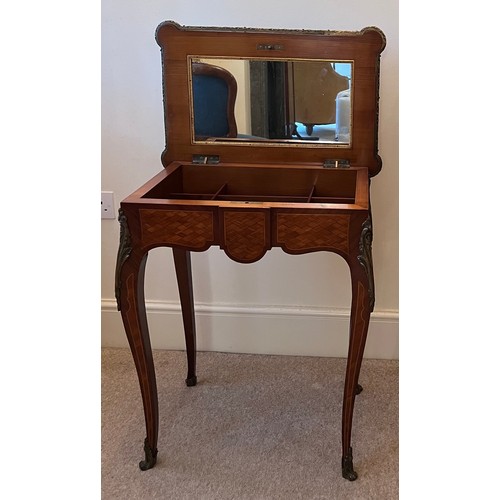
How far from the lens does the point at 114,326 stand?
7.76 feet

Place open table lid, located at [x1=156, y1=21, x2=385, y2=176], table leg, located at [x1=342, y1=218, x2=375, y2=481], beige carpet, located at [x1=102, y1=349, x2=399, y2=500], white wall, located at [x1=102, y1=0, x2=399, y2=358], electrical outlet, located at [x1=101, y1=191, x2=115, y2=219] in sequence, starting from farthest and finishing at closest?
electrical outlet, located at [x1=101, y1=191, x2=115, y2=219]
white wall, located at [x1=102, y1=0, x2=399, y2=358]
open table lid, located at [x1=156, y1=21, x2=385, y2=176]
beige carpet, located at [x1=102, y1=349, x2=399, y2=500]
table leg, located at [x1=342, y1=218, x2=375, y2=481]

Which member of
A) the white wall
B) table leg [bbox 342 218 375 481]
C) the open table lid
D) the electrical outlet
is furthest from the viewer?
the electrical outlet

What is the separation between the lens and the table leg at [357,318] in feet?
5.08

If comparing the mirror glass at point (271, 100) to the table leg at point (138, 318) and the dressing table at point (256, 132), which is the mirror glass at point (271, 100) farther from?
the table leg at point (138, 318)

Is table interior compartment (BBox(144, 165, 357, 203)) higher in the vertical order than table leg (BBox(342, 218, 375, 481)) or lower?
higher

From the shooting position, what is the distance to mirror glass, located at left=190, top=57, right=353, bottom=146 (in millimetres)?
1865

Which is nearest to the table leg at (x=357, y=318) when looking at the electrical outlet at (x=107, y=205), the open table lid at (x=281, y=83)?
the open table lid at (x=281, y=83)

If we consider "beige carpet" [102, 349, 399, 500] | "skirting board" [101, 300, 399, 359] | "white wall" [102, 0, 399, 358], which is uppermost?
→ "white wall" [102, 0, 399, 358]

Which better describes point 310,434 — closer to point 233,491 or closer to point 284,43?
point 233,491

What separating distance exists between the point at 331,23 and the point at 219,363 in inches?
42.7

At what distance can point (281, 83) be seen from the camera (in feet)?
6.17

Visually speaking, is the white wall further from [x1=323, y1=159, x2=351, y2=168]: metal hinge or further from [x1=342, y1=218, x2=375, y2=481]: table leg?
[x1=342, y1=218, x2=375, y2=481]: table leg

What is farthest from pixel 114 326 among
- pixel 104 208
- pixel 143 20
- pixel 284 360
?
pixel 143 20

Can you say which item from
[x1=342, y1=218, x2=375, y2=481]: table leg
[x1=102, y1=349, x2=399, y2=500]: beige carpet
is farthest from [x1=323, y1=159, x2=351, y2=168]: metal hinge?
[x1=102, y1=349, x2=399, y2=500]: beige carpet
